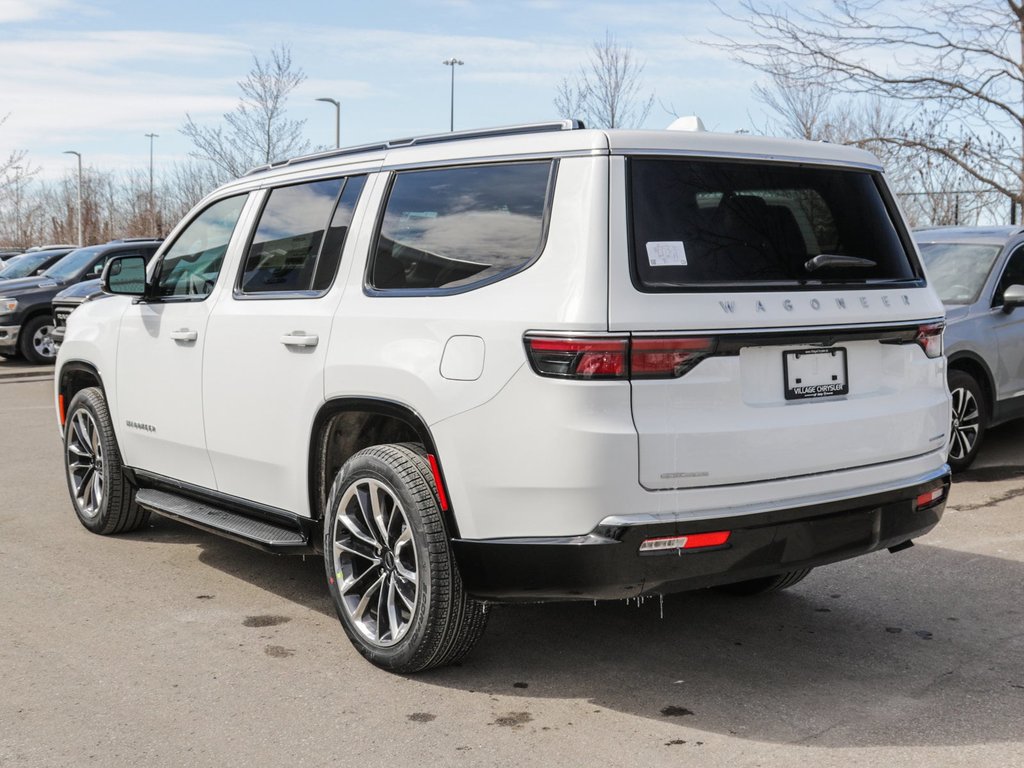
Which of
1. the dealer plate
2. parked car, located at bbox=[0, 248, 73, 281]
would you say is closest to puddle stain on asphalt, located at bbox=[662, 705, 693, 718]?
the dealer plate

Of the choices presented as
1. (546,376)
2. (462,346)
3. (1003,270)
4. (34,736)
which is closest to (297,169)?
(462,346)

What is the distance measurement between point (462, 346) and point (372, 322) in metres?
0.55

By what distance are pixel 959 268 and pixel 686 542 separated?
20.1 feet

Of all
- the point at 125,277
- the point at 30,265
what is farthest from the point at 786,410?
the point at 30,265

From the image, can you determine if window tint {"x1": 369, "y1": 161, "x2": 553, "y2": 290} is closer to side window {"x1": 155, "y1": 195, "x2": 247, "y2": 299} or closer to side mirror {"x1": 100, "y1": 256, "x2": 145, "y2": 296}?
side window {"x1": 155, "y1": 195, "x2": 247, "y2": 299}

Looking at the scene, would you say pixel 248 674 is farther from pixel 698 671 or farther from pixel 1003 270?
pixel 1003 270

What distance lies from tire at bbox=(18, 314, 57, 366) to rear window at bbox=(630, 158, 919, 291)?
619 inches

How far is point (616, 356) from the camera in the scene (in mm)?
3605

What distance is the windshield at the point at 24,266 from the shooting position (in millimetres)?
19938

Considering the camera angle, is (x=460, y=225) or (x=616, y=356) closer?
(x=616, y=356)

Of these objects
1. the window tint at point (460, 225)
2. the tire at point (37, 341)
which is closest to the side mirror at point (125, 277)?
the window tint at point (460, 225)

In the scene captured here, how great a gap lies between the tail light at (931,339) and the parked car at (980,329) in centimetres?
376

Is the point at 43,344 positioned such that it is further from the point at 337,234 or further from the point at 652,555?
the point at 652,555

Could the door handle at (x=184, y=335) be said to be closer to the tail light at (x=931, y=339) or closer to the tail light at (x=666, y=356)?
the tail light at (x=666, y=356)
